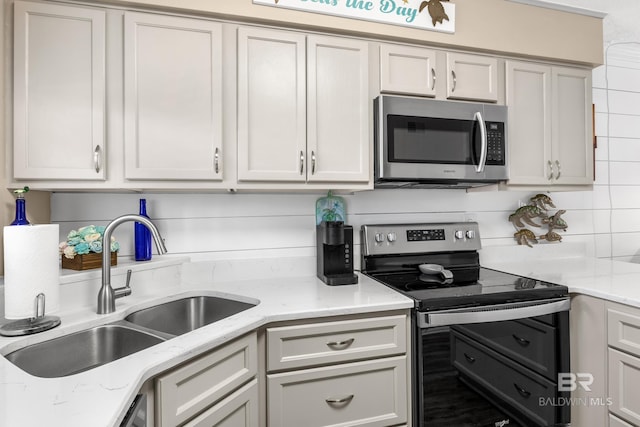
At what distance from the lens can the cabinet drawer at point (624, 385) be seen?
1.43 metres

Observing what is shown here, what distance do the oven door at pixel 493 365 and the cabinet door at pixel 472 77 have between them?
1.09 meters

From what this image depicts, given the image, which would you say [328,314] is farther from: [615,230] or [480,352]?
[615,230]

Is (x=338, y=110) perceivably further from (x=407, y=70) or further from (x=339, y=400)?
(x=339, y=400)

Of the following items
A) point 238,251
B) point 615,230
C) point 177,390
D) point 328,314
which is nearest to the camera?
point 177,390

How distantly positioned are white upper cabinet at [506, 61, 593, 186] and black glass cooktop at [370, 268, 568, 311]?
56 cm

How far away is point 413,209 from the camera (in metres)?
2.21

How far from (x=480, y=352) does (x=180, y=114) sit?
1670mm

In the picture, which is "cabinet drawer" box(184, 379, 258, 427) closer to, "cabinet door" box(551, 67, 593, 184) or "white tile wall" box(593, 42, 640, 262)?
"cabinet door" box(551, 67, 593, 184)

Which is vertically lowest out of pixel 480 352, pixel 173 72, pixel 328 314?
pixel 480 352

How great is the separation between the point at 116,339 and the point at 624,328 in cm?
201

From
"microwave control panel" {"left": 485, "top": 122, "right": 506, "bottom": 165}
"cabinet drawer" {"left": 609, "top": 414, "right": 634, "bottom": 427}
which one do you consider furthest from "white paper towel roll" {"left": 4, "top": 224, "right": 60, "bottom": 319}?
"cabinet drawer" {"left": 609, "top": 414, "right": 634, "bottom": 427}

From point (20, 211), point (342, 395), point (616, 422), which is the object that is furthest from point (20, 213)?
point (616, 422)

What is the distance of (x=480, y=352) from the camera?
1545 mm

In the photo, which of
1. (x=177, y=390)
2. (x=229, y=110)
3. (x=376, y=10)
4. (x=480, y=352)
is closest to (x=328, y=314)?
(x=177, y=390)
